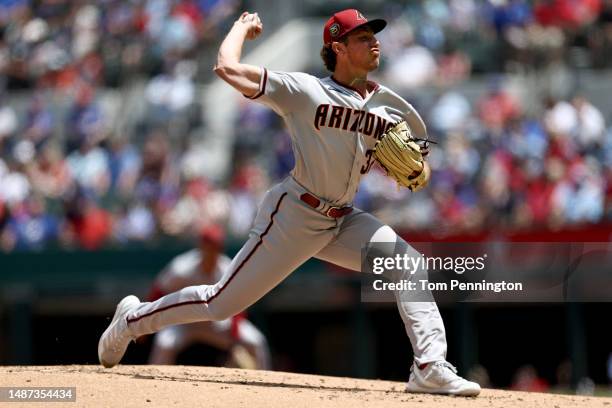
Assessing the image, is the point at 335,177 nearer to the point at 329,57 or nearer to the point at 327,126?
the point at 327,126

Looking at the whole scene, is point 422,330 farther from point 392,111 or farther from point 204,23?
point 204,23

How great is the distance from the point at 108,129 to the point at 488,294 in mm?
5612

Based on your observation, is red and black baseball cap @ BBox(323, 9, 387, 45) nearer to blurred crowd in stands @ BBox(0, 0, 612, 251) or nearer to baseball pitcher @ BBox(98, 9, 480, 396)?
baseball pitcher @ BBox(98, 9, 480, 396)

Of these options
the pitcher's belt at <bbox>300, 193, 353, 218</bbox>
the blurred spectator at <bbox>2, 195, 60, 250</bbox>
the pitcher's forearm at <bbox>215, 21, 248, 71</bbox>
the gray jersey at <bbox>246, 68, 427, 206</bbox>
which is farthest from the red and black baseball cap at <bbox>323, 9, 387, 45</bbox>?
the blurred spectator at <bbox>2, 195, 60, 250</bbox>

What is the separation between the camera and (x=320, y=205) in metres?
6.77

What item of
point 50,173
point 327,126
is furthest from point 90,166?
point 327,126

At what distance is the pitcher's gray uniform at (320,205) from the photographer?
6.68 meters

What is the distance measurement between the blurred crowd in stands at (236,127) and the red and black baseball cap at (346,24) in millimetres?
5751

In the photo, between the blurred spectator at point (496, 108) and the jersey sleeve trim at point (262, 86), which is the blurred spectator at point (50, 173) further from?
the jersey sleeve trim at point (262, 86)

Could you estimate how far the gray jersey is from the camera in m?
6.65

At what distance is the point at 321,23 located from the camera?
16.1 m

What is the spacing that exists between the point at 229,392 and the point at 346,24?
1.94 metres

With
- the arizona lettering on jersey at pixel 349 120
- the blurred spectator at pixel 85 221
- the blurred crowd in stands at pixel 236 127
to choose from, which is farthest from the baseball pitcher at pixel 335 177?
the blurred spectator at pixel 85 221

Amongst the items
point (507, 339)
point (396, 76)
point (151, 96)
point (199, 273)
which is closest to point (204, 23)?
point (151, 96)
